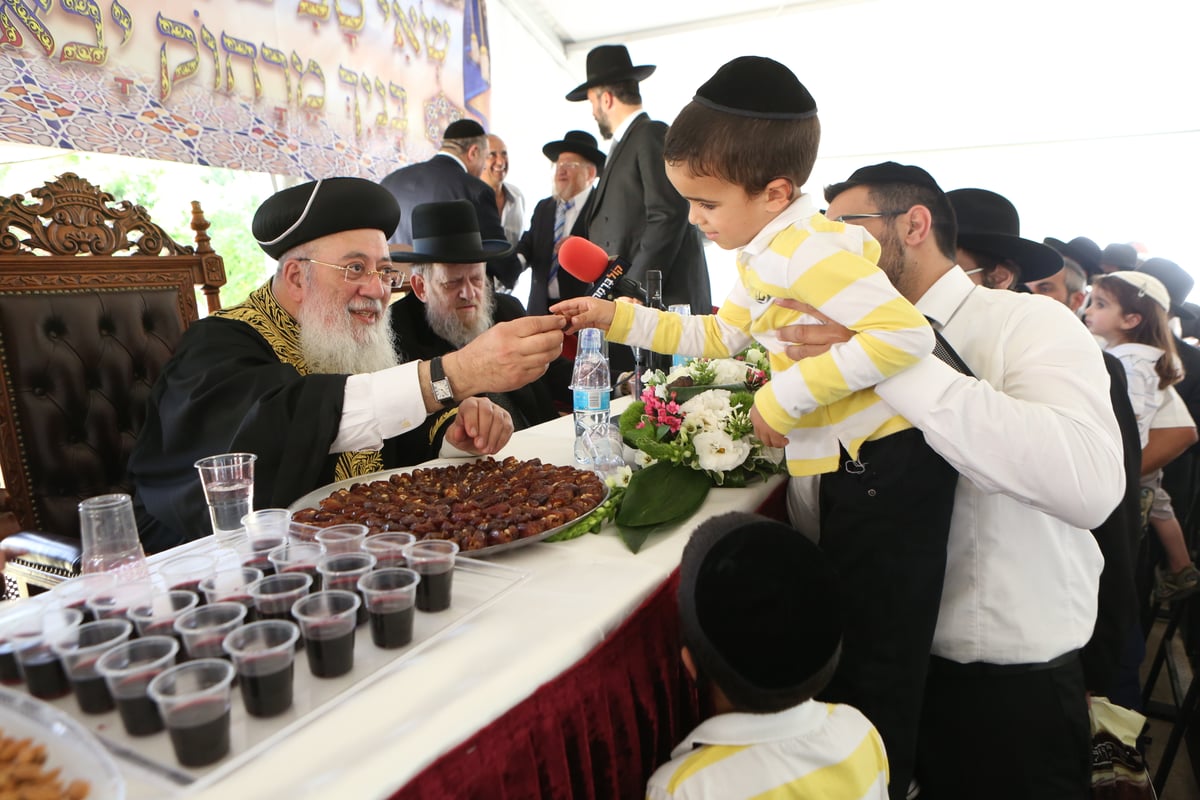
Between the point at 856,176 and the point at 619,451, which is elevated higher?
the point at 856,176

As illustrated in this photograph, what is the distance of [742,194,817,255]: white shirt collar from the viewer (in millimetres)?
1695

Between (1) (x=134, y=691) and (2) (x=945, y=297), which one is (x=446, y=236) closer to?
(2) (x=945, y=297)

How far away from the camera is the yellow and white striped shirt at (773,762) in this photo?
1146mm

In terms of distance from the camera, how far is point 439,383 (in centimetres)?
192

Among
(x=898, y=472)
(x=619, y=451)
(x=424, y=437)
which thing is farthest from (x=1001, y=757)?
A: (x=424, y=437)

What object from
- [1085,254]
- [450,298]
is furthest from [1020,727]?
[1085,254]

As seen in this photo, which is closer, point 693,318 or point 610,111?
point 693,318

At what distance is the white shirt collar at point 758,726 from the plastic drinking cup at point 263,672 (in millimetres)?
706

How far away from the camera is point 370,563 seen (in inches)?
45.1

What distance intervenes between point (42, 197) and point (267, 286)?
2.58 ft

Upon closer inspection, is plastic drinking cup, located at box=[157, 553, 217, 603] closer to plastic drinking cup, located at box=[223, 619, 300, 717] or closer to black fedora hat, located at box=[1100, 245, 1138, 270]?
plastic drinking cup, located at box=[223, 619, 300, 717]

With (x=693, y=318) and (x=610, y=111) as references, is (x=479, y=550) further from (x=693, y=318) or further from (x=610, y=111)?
(x=610, y=111)

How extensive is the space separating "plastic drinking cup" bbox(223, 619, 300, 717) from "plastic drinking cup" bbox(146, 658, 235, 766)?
0.05m

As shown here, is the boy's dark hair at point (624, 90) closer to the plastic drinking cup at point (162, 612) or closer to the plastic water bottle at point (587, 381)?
the plastic water bottle at point (587, 381)
